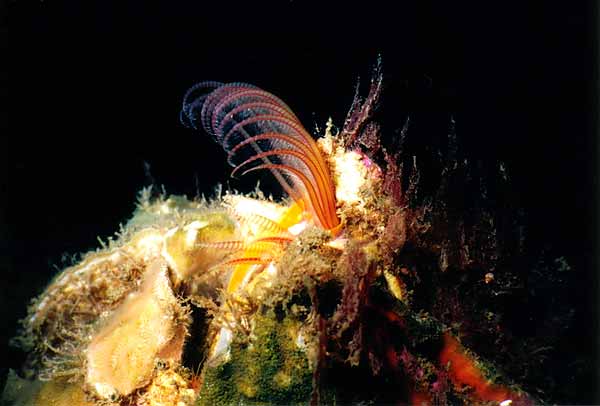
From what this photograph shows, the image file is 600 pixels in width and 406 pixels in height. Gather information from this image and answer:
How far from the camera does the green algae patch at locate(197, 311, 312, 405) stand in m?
2.35

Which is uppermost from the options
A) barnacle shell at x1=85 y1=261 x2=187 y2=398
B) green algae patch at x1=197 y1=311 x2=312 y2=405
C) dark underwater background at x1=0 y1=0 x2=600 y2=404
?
dark underwater background at x1=0 y1=0 x2=600 y2=404

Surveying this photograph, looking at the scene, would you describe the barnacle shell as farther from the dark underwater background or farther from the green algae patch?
the dark underwater background

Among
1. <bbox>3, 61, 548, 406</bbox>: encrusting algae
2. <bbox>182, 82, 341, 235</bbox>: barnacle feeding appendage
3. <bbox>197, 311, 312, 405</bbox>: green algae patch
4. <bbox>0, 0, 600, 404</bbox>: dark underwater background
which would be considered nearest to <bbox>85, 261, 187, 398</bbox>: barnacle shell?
<bbox>3, 61, 548, 406</bbox>: encrusting algae

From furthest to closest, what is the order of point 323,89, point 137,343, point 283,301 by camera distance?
point 323,89
point 137,343
point 283,301

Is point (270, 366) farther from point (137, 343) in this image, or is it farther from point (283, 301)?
point (137, 343)

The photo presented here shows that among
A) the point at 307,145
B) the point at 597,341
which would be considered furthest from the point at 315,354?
the point at 597,341

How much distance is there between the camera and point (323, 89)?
473 cm

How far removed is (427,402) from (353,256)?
1115 millimetres

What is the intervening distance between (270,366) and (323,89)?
10.8 ft

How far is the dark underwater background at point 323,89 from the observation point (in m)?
4.36

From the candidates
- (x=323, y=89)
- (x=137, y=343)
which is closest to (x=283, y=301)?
(x=137, y=343)

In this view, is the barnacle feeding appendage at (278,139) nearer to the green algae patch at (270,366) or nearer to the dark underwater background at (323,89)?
the green algae patch at (270,366)

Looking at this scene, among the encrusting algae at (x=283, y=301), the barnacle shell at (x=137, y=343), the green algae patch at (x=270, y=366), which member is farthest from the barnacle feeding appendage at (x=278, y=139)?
the barnacle shell at (x=137, y=343)

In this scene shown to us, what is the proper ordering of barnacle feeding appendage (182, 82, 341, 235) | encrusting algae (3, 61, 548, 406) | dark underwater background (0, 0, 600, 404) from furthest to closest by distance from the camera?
dark underwater background (0, 0, 600, 404) < barnacle feeding appendage (182, 82, 341, 235) < encrusting algae (3, 61, 548, 406)
